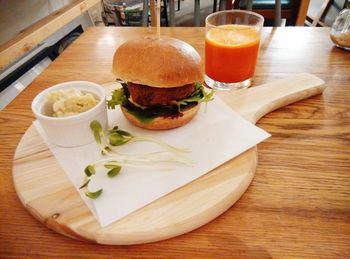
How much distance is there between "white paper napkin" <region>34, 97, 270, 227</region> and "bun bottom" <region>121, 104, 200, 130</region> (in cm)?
2

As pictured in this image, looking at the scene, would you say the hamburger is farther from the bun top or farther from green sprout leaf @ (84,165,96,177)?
green sprout leaf @ (84,165,96,177)

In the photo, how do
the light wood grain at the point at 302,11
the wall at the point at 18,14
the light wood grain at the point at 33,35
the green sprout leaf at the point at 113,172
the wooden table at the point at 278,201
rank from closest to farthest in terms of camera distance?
the wooden table at the point at 278,201, the green sprout leaf at the point at 113,172, the light wood grain at the point at 33,35, the wall at the point at 18,14, the light wood grain at the point at 302,11

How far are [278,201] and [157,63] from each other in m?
0.48

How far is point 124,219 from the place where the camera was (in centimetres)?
58

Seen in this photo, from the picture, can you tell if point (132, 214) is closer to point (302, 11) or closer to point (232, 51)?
point (232, 51)

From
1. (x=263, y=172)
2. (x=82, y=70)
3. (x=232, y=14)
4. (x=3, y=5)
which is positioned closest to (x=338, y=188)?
(x=263, y=172)

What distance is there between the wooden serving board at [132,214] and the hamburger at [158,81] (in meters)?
0.23

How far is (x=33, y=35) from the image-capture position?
5.61 feet

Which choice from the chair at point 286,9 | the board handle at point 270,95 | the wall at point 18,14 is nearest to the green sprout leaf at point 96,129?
the board handle at point 270,95

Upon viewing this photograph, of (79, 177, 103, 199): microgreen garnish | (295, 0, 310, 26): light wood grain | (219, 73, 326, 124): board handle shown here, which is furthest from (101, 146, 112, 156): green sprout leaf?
(295, 0, 310, 26): light wood grain

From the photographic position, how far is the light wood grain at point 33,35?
1.51 m

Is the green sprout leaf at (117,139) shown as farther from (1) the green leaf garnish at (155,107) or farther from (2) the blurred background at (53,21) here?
(2) the blurred background at (53,21)

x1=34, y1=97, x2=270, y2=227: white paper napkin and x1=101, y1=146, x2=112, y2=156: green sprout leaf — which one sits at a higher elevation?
x1=101, y1=146, x2=112, y2=156: green sprout leaf

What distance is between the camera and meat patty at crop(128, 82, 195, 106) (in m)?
0.82
